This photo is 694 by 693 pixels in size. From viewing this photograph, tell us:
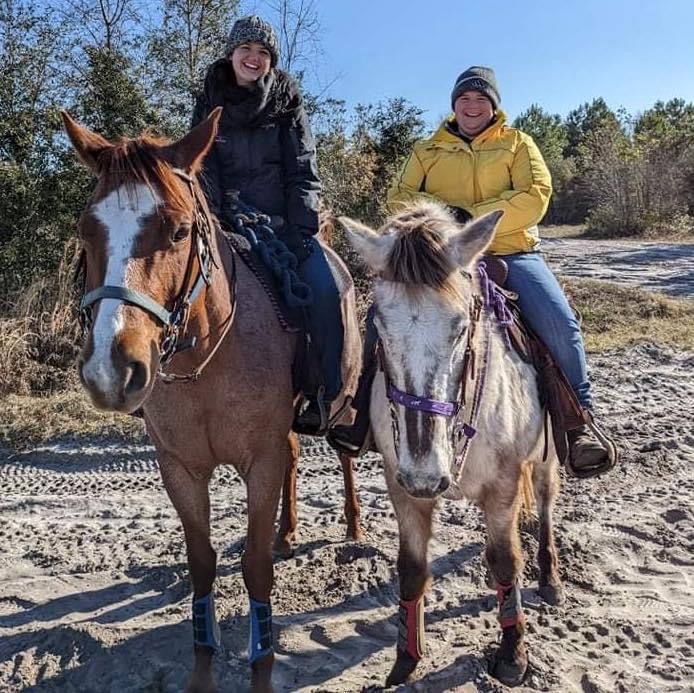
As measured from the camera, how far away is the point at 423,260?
229cm

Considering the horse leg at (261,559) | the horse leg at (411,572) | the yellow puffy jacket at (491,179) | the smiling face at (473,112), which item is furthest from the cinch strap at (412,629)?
the smiling face at (473,112)

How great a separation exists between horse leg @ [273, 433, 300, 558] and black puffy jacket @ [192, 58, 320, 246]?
1419 mm

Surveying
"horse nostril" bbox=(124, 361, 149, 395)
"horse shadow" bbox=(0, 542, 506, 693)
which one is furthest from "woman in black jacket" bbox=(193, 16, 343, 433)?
"horse nostril" bbox=(124, 361, 149, 395)

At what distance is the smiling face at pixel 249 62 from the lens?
3184 millimetres

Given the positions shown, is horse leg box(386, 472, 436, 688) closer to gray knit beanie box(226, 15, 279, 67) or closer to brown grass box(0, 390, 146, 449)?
gray knit beanie box(226, 15, 279, 67)

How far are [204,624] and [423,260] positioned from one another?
1.83 meters

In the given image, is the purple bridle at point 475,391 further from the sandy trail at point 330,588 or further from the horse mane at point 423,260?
the sandy trail at point 330,588

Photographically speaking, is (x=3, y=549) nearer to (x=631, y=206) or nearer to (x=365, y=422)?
(x=365, y=422)

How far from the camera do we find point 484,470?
2.79 meters

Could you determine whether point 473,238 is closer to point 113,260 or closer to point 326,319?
point 326,319

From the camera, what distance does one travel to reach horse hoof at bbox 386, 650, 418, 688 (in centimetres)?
285

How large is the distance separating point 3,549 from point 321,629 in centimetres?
210

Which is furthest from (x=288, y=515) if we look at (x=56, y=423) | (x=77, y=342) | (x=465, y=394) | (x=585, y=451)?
(x=77, y=342)

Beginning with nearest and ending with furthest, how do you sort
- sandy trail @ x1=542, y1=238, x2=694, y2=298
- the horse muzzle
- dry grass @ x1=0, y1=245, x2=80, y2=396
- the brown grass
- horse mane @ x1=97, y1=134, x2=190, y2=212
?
horse mane @ x1=97, y1=134, x2=190, y2=212, the horse muzzle, the brown grass, dry grass @ x1=0, y1=245, x2=80, y2=396, sandy trail @ x1=542, y1=238, x2=694, y2=298
